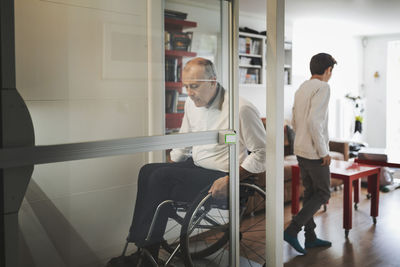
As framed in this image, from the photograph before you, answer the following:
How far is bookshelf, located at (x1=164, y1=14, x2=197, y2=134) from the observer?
1.85 meters

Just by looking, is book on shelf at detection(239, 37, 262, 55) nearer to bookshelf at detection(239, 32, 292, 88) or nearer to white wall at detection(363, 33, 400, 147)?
bookshelf at detection(239, 32, 292, 88)

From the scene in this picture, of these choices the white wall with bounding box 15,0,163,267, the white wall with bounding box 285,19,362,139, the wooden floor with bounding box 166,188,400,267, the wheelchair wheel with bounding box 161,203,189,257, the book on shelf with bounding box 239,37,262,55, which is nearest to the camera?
the white wall with bounding box 15,0,163,267

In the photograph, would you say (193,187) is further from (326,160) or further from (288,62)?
(288,62)

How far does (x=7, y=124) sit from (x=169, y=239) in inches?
35.9

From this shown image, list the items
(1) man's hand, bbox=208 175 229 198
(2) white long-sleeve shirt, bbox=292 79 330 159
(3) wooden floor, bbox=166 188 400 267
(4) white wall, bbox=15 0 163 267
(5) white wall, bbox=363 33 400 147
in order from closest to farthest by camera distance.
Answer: (4) white wall, bbox=15 0 163 267
(1) man's hand, bbox=208 175 229 198
(3) wooden floor, bbox=166 188 400 267
(2) white long-sleeve shirt, bbox=292 79 330 159
(5) white wall, bbox=363 33 400 147

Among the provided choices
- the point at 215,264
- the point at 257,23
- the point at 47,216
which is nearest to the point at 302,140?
the point at 215,264

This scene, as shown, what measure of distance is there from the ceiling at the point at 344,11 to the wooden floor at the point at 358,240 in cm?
248

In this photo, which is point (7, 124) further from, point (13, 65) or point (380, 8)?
point (380, 8)

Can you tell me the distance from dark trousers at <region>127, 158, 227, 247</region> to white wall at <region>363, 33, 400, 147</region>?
699cm

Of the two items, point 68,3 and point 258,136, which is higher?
point 68,3

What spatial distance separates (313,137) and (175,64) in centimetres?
169

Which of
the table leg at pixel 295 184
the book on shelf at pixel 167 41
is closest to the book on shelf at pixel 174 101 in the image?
the book on shelf at pixel 167 41

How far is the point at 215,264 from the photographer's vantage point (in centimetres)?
211

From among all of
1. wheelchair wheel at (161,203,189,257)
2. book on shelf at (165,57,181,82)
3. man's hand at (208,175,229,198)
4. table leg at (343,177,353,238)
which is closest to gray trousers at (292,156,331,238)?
table leg at (343,177,353,238)
